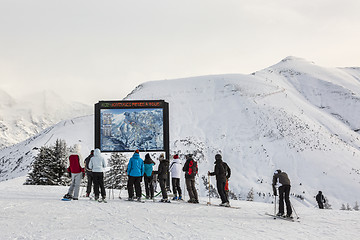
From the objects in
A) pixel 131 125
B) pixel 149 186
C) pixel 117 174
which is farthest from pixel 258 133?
pixel 149 186

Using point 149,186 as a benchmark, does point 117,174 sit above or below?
below

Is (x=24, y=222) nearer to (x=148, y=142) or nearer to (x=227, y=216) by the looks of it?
(x=227, y=216)

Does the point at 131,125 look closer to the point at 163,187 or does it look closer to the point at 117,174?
the point at 163,187

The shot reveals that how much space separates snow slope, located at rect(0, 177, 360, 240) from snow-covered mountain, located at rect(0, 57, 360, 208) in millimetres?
81314

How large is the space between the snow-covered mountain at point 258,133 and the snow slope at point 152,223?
81.3 meters

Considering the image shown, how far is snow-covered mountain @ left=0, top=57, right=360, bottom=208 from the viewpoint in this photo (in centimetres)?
10569

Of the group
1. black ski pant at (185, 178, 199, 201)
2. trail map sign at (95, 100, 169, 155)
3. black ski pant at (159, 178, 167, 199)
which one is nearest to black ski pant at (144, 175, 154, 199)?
black ski pant at (159, 178, 167, 199)

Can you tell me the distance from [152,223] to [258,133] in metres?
125

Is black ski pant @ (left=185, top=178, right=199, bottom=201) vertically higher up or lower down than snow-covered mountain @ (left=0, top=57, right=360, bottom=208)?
lower down

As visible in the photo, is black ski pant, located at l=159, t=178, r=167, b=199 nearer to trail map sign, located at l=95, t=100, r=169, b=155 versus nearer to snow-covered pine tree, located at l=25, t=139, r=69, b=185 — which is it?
trail map sign, located at l=95, t=100, r=169, b=155

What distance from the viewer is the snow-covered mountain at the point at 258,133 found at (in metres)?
106

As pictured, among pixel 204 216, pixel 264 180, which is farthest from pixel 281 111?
pixel 204 216

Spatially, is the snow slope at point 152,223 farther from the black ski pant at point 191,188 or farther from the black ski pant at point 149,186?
the black ski pant at point 149,186

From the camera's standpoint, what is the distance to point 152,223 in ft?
36.8
